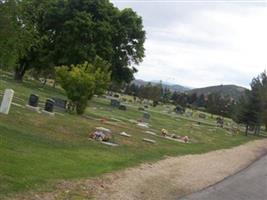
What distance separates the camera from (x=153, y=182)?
16406mm

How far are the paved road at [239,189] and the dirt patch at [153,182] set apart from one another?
380 millimetres

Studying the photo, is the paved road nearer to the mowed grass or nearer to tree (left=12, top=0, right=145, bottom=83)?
the mowed grass

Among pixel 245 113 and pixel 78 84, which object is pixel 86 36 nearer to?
pixel 245 113

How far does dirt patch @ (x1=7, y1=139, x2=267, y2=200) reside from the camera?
12.7 metres

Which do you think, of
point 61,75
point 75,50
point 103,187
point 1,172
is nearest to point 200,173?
point 103,187

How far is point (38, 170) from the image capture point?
1362 centimetres

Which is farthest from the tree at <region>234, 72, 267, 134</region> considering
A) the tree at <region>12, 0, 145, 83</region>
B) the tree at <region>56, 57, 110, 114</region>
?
the tree at <region>56, 57, 110, 114</region>

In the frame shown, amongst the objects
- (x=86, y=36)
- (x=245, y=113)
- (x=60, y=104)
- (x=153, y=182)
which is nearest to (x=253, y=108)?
(x=245, y=113)

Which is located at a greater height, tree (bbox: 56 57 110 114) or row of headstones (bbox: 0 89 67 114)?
tree (bbox: 56 57 110 114)

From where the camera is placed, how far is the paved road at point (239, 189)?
15.9 meters

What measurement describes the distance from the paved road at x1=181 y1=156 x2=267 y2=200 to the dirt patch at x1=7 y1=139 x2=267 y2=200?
0.38 m

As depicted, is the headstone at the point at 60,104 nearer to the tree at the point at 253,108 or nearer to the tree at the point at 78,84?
the tree at the point at 78,84

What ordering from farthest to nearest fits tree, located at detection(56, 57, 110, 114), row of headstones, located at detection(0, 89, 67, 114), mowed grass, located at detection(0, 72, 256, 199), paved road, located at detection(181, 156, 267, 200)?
1. tree, located at detection(56, 57, 110, 114)
2. row of headstones, located at detection(0, 89, 67, 114)
3. paved road, located at detection(181, 156, 267, 200)
4. mowed grass, located at detection(0, 72, 256, 199)

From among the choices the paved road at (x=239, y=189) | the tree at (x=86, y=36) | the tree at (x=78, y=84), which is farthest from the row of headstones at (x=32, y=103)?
the tree at (x=86, y=36)
